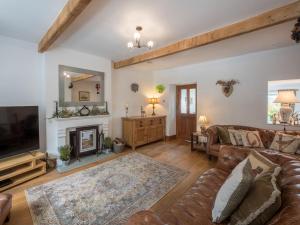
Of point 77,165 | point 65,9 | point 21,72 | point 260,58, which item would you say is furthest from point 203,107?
point 21,72

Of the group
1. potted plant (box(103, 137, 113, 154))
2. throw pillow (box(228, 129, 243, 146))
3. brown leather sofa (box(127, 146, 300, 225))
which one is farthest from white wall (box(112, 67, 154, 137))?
brown leather sofa (box(127, 146, 300, 225))

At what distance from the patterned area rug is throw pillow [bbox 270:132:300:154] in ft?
6.11

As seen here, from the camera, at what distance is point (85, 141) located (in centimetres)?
389

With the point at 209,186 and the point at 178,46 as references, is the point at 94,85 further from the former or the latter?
the point at 209,186

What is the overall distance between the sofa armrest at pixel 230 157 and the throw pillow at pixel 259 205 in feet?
2.83

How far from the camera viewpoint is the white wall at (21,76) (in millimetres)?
2920

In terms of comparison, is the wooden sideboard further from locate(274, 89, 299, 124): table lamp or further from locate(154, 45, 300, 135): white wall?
locate(274, 89, 299, 124): table lamp

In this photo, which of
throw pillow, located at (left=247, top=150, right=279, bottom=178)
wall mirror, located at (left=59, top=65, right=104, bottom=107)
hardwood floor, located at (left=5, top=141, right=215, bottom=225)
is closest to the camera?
throw pillow, located at (left=247, top=150, right=279, bottom=178)

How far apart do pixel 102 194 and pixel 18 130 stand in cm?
184

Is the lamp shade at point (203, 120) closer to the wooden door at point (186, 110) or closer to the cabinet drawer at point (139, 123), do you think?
the wooden door at point (186, 110)

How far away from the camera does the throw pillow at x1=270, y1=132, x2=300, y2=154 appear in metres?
2.81

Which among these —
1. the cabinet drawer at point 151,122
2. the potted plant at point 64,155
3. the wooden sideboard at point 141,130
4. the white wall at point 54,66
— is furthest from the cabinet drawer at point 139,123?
the white wall at point 54,66

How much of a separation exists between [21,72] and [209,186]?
12.6 ft

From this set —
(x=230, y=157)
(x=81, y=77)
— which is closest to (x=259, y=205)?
(x=230, y=157)
